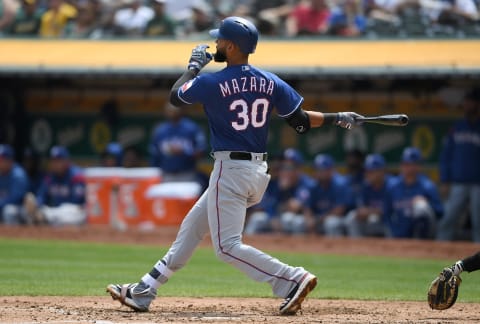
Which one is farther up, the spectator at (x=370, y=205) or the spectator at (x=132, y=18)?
the spectator at (x=132, y=18)

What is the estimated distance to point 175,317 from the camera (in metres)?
6.34

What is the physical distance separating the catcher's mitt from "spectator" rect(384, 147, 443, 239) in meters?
6.25

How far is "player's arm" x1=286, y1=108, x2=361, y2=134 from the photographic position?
656 centimetres

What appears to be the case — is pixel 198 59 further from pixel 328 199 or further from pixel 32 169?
pixel 32 169

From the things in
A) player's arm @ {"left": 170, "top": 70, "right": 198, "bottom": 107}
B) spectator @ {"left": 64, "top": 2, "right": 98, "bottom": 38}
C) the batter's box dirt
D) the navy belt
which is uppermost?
spectator @ {"left": 64, "top": 2, "right": 98, "bottom": 38}

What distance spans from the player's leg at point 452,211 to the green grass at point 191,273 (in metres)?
1.58

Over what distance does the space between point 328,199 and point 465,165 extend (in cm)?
186

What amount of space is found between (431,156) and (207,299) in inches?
295

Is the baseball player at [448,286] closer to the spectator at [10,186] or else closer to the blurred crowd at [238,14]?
the blurred crowd at [238,14]

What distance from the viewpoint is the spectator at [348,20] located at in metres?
14.0

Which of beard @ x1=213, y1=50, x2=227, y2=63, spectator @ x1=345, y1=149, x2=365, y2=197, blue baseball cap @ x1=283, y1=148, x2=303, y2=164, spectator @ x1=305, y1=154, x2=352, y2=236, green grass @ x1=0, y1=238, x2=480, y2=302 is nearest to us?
beard @ x1=213, y1=50, x2=227, y2=63

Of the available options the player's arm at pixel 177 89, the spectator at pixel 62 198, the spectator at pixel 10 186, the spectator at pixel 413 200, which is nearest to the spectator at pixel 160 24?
the spectator at pixel 62 198

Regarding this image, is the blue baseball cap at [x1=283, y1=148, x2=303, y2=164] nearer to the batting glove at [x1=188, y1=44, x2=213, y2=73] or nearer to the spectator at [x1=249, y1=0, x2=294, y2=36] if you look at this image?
the spectator at [x1=249, y1=0, x2=294, y2=36]

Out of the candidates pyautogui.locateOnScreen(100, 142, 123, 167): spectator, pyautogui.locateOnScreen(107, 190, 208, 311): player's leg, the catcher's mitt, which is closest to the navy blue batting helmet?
pyautogui.locateOnScreen(107, 190, 208, 311): player's leg
